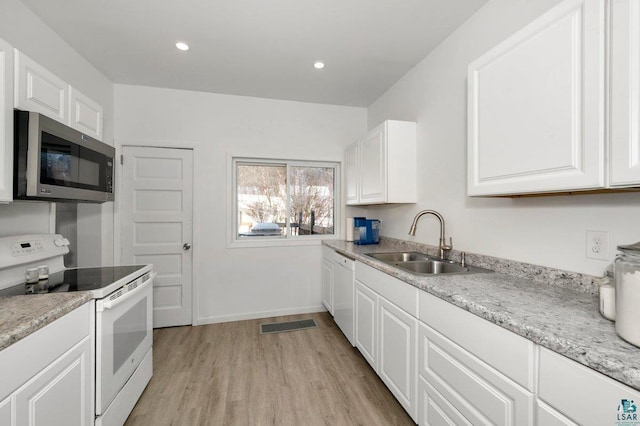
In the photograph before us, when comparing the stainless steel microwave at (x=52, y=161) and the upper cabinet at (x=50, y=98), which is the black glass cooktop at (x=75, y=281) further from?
the upper cabinet at (x=50, y=98)

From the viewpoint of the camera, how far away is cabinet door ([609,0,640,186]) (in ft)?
2.74

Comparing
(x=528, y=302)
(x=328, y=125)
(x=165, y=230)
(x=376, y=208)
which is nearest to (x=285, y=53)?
(x=328, y=125)

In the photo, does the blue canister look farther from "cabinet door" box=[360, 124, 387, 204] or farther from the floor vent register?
the floor vent register

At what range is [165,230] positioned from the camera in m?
3.01

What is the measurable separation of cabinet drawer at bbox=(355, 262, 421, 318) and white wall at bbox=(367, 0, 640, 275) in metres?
0.66

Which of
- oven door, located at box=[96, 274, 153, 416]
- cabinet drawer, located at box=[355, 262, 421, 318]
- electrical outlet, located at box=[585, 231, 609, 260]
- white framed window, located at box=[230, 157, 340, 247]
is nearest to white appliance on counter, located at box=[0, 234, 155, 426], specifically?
oven door, located at box=[96, 274, 153, 416]

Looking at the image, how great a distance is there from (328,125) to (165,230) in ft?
7.48

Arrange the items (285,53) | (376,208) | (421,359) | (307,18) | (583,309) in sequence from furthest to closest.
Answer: (376,208), (285,53), (307,18), (421,359), (583,309)

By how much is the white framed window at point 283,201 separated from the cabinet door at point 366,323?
1.31 metres

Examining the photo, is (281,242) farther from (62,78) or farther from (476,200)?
(62,78)

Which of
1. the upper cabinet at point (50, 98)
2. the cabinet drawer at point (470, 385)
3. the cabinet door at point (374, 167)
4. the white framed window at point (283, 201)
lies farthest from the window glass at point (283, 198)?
the cabinet drawer at point (470, 385)

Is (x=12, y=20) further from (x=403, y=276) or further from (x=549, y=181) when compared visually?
(x=549, y=181)

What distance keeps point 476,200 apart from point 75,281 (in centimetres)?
255

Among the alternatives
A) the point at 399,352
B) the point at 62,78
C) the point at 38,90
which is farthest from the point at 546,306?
the point at 62,78
